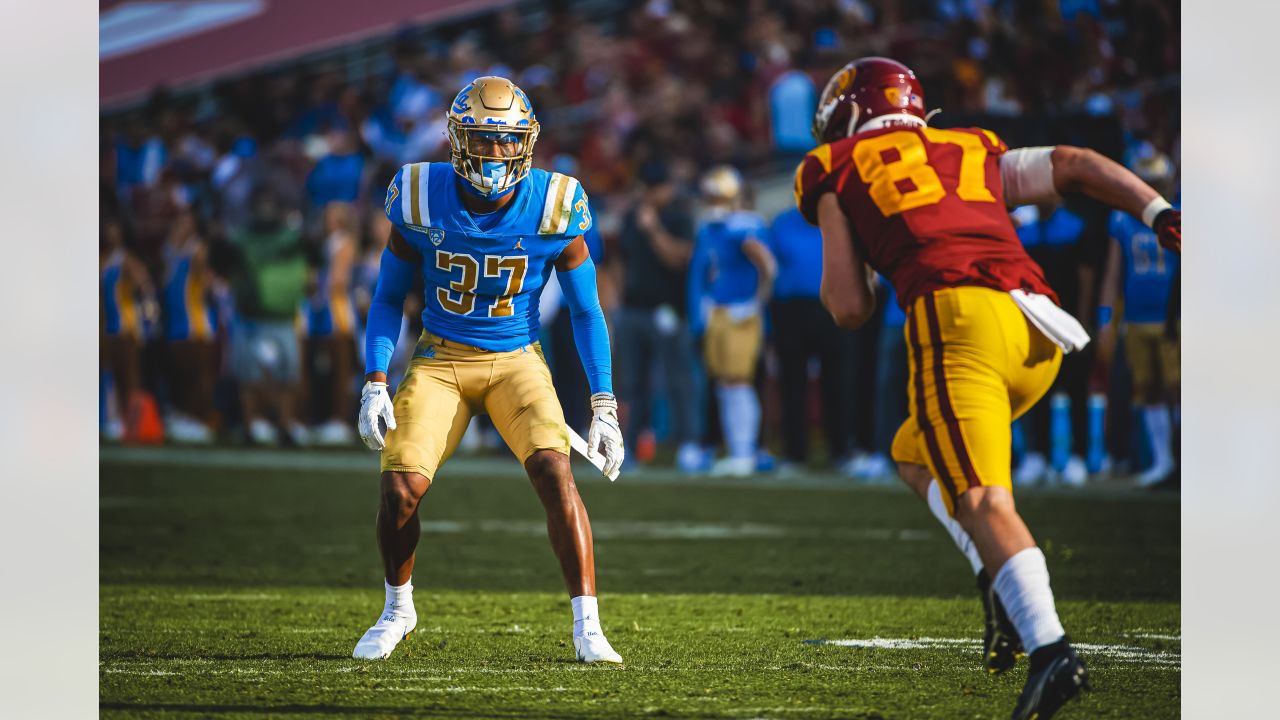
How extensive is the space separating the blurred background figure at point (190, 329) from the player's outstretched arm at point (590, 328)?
31.8ft

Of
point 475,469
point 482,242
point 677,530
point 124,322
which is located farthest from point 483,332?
point 124,322

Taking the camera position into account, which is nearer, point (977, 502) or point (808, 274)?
point (977, 502)

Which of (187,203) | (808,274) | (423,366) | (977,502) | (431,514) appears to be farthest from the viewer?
(187,203)

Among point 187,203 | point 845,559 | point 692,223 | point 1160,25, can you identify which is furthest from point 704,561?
point 187,203

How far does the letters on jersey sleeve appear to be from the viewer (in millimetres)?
5109

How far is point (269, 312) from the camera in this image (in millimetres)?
13883

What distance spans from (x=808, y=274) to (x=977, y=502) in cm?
726

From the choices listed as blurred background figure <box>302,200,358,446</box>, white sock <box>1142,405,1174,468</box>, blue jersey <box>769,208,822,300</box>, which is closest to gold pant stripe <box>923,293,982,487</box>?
white sock <box>1142,405,1174,468</box>

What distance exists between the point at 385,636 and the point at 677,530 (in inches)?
143

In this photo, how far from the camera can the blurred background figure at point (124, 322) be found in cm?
1521

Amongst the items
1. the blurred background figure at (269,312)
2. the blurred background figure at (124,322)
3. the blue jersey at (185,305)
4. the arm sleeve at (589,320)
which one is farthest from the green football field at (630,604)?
the blurred background figure at (124,322)

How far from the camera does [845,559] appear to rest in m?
7.46

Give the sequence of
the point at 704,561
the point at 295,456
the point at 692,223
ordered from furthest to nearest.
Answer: the point at 295,456 < the point at 692,223 < the point at 704,561
